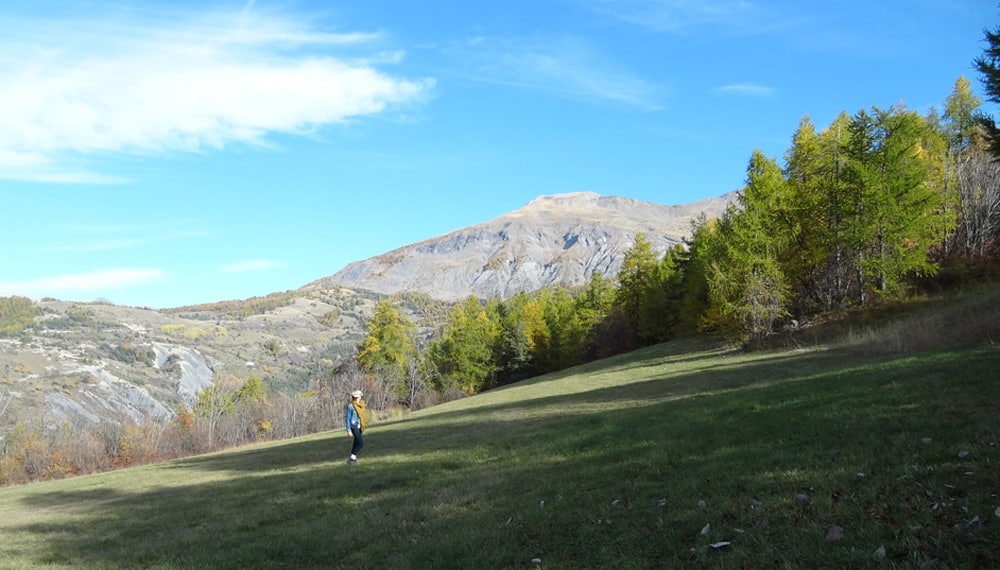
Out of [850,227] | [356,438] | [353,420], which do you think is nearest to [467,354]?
[850,227]

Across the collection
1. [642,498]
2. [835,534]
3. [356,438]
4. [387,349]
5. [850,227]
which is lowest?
[356,438]

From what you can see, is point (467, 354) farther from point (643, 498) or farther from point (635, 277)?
point (643, 498)

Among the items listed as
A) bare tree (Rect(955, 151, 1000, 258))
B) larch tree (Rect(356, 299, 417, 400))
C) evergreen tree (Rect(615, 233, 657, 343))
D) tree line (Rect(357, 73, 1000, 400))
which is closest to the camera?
tree line (Rect(357, 73, 1000, 400))

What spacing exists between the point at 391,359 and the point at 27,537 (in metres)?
56.2

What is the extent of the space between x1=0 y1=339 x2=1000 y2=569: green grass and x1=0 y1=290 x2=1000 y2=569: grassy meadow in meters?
0.04

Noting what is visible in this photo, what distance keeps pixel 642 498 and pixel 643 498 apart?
0.05 feet

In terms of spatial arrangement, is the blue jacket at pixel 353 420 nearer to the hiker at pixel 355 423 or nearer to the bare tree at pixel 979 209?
the hiker at pixel 355 423

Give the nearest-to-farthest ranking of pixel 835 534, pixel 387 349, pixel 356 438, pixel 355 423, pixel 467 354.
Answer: pixel 835 534 → pixel 356 438 → pixel 355 423 → pixel 387 349 → pixel 467 354

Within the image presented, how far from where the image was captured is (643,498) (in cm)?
774

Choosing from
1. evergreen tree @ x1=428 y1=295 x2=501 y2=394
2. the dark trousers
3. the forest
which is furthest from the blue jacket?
evergreen tree @ x1=428 y1=295 x2=501 y2=394

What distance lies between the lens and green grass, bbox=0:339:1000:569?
17.8ft

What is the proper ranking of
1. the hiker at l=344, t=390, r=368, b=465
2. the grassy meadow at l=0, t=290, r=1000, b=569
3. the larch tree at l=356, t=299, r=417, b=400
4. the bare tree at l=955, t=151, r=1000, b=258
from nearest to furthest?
the grassy meadow at l=0, t=290, r=1000, b=569, the hiker at l=344, t=390, r=368, b=465, the bare tree at l=955, t=151, r=1000, b=258, the larch tree at l=356, t=299, r=417, b=400

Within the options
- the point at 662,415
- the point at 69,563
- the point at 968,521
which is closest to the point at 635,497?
the point at 968,521

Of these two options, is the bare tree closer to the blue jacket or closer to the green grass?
the green grass
